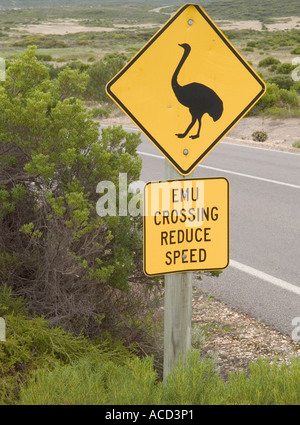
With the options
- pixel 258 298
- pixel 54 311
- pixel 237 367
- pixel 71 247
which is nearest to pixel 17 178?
pixel 71 247

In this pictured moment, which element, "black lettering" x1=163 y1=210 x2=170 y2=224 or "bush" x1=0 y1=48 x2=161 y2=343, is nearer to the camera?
"black lettering" x1=163 y1=210 x2=170 y2=224

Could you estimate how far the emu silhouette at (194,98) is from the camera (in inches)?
130

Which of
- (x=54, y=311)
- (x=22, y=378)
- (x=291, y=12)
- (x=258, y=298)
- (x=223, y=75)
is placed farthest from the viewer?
(x=291, y=12)

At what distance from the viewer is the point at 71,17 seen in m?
159

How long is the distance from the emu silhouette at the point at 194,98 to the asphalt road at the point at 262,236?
311 centimetres

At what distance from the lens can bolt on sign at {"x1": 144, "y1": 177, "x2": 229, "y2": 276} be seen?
132 inches

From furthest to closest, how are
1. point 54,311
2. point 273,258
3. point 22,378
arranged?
point 273,258, point 54,311, point 22,378

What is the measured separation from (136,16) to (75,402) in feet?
538

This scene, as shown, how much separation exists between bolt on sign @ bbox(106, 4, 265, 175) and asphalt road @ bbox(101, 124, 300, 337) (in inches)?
120

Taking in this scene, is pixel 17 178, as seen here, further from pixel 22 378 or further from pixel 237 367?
pixel 237 367

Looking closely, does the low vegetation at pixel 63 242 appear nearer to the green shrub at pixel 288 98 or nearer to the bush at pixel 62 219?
the bush at pixel 62 219
